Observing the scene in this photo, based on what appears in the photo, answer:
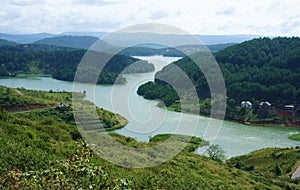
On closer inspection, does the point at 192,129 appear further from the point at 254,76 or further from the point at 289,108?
the point at 254,76

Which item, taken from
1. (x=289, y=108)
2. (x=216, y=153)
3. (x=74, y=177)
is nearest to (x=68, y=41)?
(x=289, y=108)

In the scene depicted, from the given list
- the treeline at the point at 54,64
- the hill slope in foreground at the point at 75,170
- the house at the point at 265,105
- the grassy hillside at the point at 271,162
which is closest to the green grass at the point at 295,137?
the house at the point at 265,105

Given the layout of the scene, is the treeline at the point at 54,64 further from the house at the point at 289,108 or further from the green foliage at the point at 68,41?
the green foliage at the point at 68,41

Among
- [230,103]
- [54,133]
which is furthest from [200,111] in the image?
[54,133]

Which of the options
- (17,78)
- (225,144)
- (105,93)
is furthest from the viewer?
(17,78)

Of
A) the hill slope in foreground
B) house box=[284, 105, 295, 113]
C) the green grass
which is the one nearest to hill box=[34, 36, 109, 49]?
house box=[284, 105, 295, 113]

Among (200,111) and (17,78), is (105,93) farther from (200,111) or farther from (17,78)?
(17,78)

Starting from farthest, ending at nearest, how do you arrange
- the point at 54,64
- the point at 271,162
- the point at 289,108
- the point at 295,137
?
1. the point at 54,64
2. the point at 289,108
3. the point at 295,137
4. the point at 271,162
